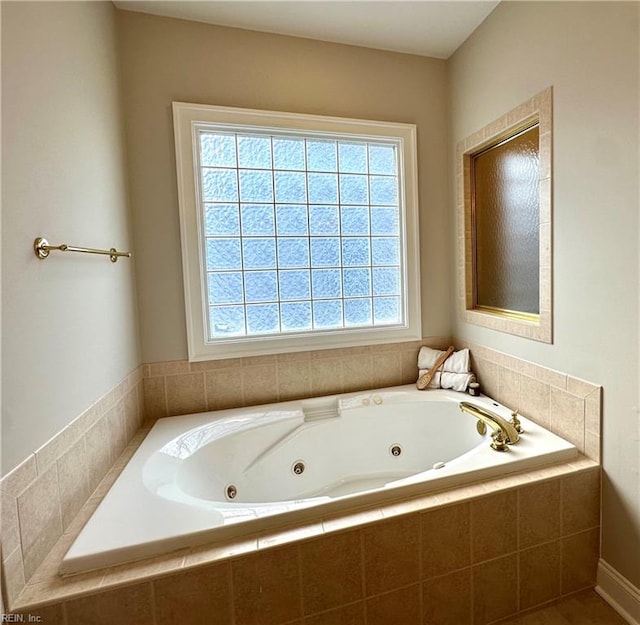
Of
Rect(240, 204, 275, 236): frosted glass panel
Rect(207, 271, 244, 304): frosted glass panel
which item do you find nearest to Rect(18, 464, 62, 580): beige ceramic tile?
Rect(207, 271, 244, 304): frosted glass panel

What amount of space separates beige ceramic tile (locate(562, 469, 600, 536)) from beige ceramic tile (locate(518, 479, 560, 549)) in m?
0.04

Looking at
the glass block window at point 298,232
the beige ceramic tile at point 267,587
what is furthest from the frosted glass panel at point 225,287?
the beige ceramic tile at point 267,587

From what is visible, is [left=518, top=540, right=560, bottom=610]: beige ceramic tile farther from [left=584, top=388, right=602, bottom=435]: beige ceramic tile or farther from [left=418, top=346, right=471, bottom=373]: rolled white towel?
[left=418, top=346, right=471, bottom=373]: rolled white towel

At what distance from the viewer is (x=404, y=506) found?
3.95 feet

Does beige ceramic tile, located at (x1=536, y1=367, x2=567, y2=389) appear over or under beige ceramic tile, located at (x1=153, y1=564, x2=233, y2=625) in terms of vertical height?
over

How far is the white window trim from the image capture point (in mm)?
1884

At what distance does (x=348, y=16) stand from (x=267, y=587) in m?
2.62

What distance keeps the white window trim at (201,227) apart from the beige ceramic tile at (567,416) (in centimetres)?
90

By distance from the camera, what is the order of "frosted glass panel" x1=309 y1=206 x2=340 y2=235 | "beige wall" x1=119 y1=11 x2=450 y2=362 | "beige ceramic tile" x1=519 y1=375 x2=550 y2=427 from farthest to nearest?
"frosted glass panel" x1=309 y1=206 x2=340 y2=235 < "beige wall" x1=119 y1=11 x2=450 y2=362 < "beige ceramic tile" x1=519 y1=375 x2=550 y2=427

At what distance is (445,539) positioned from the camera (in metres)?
1.21

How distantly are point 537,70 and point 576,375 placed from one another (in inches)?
55.5

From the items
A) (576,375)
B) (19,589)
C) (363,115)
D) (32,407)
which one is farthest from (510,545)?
(363,115)

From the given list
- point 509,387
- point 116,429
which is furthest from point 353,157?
point 116,429

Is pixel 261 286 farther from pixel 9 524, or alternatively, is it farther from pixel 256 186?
pixel 9 524
